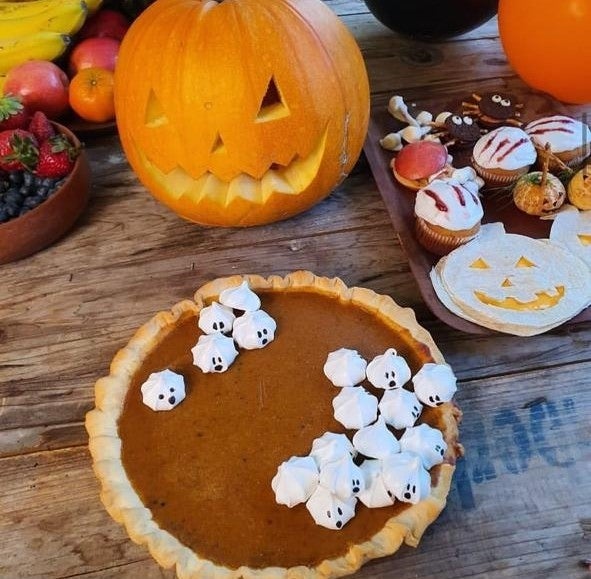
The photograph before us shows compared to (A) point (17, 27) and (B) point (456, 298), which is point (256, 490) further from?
(A) point (17, 27)

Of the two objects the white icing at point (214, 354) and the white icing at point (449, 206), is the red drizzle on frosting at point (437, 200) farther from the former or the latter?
the white icing at point (214, 354)

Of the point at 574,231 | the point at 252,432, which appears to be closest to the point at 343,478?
the point at 252,432

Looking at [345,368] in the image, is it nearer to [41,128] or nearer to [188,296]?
[188,296]

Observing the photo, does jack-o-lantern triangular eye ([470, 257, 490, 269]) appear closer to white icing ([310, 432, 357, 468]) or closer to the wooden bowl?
white icing ([310, 432, 357, 468])

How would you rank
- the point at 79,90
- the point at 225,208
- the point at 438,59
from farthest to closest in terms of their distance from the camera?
the point at 438,59, the point at 79,90, the point at 225,208

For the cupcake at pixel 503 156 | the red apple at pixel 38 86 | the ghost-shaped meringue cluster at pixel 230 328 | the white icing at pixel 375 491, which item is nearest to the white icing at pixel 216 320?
the ghost-shaped meringue cluster at pixel 230 328

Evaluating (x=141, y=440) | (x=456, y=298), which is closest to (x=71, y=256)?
(x=141, y=440)

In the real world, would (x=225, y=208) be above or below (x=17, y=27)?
below
